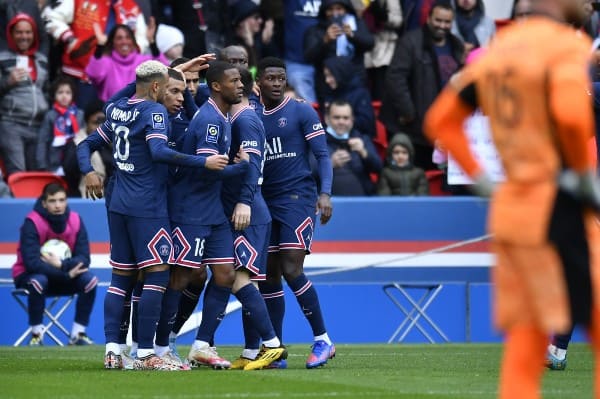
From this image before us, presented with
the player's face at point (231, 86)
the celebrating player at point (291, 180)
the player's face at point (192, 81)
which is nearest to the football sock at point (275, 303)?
the celebrating player at point (291, 180)

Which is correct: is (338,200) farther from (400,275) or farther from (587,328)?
(587,328)

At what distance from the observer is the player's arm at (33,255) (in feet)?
49.9

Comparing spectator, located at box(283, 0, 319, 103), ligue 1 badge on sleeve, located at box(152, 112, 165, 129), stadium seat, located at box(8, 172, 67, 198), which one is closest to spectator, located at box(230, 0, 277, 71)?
spectator, located at box(283, 0, 319, 103)

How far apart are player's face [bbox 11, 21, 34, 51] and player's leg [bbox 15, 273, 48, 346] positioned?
330 cm

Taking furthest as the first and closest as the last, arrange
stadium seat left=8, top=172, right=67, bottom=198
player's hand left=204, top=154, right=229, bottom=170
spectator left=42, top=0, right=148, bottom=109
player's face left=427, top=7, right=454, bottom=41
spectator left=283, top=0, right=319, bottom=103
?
spectator left=283, top=0, right=319, bottom=103 → player's face left=427, top=7, right=454, bottom=41 → spectator left=42, top=0, right=148, bottom=109 → stadium seat left=8, top=172, right=67, bottom=198 → player's hand left=204, top=154, right=229, bottom=170

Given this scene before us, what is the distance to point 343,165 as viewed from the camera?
17.0 metres

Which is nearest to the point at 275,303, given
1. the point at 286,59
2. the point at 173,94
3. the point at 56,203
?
the point at 173,94

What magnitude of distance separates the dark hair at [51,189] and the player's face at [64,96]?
5.65 feet

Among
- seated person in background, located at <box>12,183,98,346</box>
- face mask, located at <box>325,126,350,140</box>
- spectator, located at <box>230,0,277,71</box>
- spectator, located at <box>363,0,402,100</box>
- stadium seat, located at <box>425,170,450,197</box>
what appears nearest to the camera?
seated person in background, located at <box>12,183,98,346</box>

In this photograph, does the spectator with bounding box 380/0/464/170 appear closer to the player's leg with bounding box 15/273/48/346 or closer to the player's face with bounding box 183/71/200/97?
the player's leg with bounding box 15/273/48/346

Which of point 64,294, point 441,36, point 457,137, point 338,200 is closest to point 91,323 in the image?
point 64,294

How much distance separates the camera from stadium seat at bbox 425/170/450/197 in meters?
17.9

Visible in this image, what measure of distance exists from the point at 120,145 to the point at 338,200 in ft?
21.5

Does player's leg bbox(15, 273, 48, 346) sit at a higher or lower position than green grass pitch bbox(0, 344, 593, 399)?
lower
